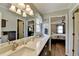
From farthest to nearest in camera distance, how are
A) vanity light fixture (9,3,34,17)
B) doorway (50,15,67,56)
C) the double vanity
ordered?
doorway (50,15,67,56) < vanity light fixture (9,3,34,17) < the double vanity

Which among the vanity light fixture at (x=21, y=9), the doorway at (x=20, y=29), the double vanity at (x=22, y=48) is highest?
the vanity light fixture at (x=21, y=9)

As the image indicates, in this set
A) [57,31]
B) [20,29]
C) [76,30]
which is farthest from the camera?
[76,30]

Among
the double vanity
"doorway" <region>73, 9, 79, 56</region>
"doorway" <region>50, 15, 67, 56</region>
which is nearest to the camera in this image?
the double vanity

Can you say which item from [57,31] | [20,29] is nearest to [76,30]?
[57,31]

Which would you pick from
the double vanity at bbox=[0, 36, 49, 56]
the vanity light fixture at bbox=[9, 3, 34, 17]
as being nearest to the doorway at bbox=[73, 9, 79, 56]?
the double vanity at bbox=[0, 36, 49, 56]

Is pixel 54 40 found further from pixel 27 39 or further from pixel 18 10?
pixel 18 10

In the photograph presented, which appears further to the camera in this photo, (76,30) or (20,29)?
(76,30)

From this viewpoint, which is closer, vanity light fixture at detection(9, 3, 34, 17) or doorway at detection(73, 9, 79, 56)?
vanity light fixture at detection(9, 3, 34, 17)

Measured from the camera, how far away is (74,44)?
3602 mm

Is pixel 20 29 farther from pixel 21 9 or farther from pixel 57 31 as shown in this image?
pixel 57 31

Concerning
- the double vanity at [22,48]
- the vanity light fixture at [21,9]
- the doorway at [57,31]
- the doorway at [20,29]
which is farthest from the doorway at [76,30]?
the doorway at [20,29]

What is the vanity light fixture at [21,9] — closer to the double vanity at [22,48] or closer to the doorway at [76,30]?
the double vanity at [22,48]

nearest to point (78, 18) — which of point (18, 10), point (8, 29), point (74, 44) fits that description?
point (74, 44)

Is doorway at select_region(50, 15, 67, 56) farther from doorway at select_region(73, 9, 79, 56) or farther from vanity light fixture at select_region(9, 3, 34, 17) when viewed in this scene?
vanity light fixture at select_region(9, 3, 34, 17)
